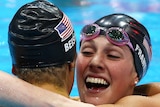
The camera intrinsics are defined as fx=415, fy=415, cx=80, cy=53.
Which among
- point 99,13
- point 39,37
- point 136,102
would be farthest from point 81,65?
point 99,13

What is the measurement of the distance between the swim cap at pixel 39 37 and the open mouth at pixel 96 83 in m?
0.45

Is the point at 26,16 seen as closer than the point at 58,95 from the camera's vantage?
No

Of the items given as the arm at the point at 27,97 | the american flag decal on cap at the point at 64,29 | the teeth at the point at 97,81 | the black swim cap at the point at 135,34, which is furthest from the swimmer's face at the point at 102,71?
the arm at the point at 27,97

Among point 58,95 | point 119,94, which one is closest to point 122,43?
point 119,94

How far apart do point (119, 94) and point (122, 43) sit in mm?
369

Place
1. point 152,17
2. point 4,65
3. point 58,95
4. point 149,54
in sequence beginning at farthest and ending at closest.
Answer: point 152,17, point 4,65, point 149,54, point 58,95

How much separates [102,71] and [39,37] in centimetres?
66

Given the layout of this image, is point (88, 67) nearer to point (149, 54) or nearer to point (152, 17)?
point (149, 54)

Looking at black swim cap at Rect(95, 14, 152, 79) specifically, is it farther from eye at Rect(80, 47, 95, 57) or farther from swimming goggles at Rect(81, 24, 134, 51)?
eye at Rect(80, 47, 95, 57)

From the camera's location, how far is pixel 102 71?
289 cm

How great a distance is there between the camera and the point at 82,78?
2986 millimetres

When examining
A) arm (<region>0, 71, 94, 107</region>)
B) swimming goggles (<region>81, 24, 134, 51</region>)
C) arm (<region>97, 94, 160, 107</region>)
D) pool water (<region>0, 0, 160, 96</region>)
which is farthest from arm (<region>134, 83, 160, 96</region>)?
pool water (<region>0, 0, 160, 96</region>)

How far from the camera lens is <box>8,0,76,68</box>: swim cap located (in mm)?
2404

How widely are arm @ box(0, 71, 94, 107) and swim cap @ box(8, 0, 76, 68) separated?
229 millimetres
